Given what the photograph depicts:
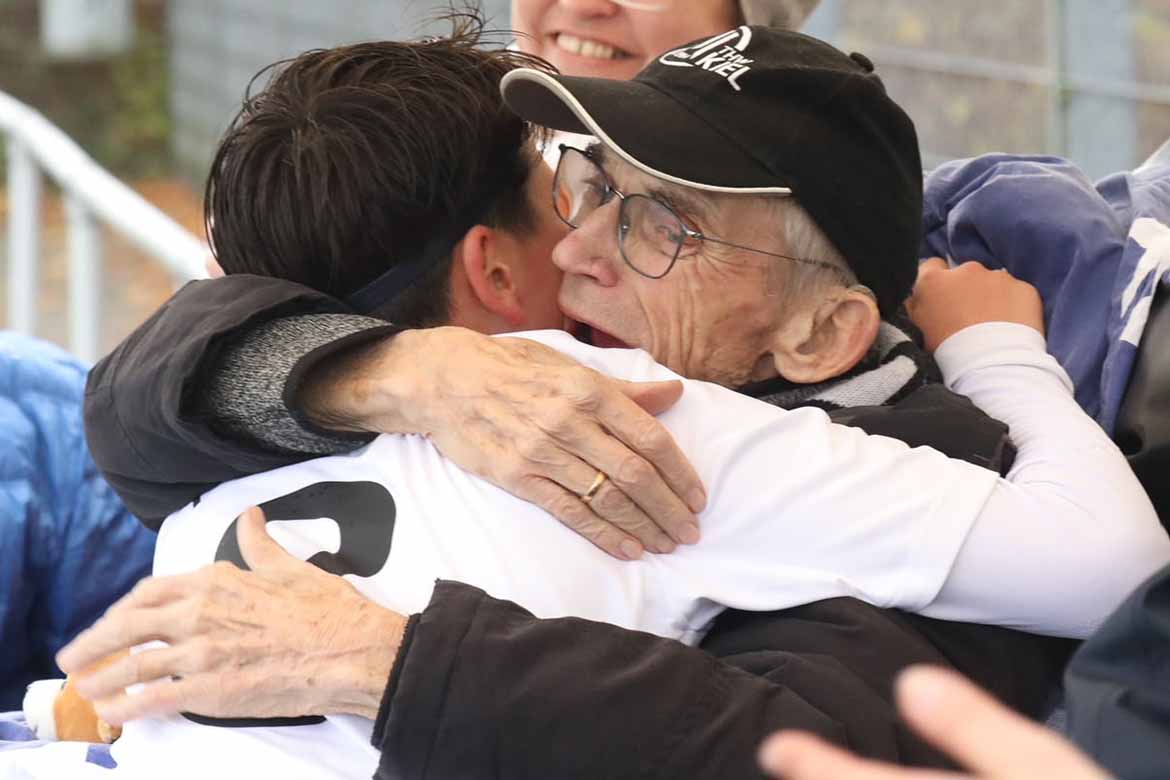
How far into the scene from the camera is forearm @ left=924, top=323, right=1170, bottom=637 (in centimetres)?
138

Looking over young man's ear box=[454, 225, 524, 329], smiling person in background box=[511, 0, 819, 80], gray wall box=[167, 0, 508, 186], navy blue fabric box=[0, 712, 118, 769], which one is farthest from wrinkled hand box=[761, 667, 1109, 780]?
gray wall box=[167, 0, 508, 186]

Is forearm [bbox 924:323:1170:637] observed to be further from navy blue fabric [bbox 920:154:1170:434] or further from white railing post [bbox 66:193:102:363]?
white railing post [bbox 66:193:102:363]

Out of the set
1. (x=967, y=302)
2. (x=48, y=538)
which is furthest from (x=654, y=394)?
(x=48, y=538)

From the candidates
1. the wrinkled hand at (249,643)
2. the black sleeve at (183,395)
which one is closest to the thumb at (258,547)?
the wrinkled hand at (249,643)

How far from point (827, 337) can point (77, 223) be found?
2.22 meters

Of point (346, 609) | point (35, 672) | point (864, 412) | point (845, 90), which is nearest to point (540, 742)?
point (346, 609)

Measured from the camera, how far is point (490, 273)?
1715mm

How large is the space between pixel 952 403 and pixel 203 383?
0.75 metres

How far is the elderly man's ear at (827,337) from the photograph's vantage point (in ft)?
5.36

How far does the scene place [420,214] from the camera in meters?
1.63

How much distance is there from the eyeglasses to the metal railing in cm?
104

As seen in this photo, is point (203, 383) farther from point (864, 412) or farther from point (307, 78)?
point (864, 412)

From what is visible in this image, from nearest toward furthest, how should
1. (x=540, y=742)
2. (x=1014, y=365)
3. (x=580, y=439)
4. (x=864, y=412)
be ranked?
(x=540, y=742) < (x=580, y=439) < (x=864, y=412) < (x=1014, y=365)

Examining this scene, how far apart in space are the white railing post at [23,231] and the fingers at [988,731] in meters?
3.22
